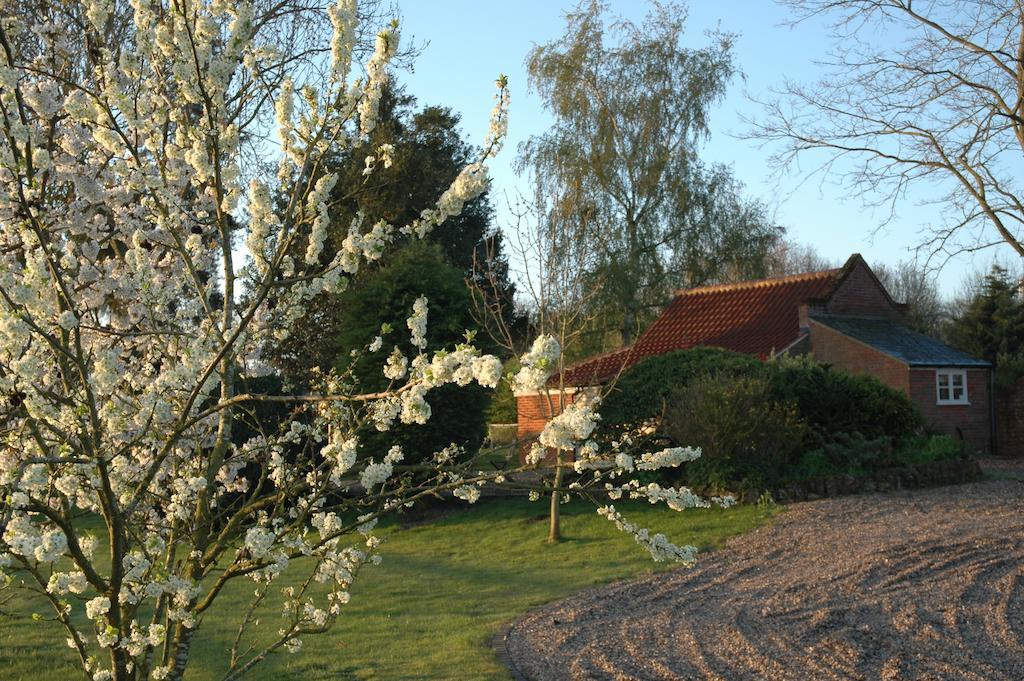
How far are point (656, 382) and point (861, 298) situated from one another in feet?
35.8

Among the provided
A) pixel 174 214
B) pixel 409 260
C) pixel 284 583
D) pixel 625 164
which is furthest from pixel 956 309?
pixel 174 214

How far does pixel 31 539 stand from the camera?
3.54 meters

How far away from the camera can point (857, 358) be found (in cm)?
2252

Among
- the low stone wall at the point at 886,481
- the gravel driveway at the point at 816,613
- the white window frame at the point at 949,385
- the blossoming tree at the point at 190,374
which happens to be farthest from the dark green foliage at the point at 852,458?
the blossoming tree at the point at 190,374

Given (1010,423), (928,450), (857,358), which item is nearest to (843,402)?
(928,450)

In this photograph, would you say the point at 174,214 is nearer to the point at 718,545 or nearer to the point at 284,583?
the point at 284,583

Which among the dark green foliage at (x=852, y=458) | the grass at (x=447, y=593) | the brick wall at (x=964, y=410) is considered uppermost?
the brick wall at (x=964, y=410)

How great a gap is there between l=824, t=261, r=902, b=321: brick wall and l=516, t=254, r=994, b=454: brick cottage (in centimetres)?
3

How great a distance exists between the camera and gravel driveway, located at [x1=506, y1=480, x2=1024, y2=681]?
7031mm

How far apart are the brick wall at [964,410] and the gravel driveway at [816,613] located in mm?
10707

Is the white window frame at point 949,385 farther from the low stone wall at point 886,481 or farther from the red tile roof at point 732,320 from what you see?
the low stone wall at point 886,481

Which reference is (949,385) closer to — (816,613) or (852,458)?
(852,458)

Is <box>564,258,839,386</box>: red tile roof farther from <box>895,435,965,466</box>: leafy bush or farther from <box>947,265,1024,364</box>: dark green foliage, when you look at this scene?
<box>947,265,1024,364</box>: dark green foliage

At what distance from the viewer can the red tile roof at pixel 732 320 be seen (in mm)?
23281
